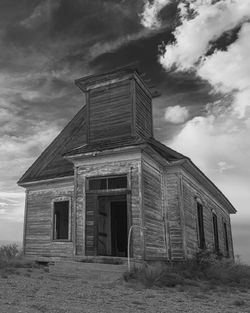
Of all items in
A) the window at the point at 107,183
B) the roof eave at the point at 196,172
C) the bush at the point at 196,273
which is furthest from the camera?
the roof eave at the point at 196,172

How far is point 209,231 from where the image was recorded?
19328 millimetres

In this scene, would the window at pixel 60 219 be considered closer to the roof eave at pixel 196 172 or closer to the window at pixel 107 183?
the window at pixel 107 183

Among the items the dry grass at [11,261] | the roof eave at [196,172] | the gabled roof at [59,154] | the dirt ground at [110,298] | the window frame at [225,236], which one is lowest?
the dirt ground at [110,298]

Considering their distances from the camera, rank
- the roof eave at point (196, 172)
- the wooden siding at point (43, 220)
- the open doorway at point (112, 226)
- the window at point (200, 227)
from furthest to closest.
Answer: the window at point (200, 227) < the wooden siding at point (43, 220) < the open doorway at point (112, 226) < the roof eave at point (196, 172)

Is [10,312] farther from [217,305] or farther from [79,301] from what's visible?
[217,305]

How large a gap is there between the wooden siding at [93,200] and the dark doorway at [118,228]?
11.5ft

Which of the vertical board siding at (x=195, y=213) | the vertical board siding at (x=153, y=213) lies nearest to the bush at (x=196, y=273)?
the vertical board siding at (x=153, y=213)

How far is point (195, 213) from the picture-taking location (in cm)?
1655

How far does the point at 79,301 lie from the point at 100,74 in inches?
397

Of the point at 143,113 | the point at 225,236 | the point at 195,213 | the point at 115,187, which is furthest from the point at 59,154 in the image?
the point at 225,236

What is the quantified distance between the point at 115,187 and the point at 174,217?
3023mm

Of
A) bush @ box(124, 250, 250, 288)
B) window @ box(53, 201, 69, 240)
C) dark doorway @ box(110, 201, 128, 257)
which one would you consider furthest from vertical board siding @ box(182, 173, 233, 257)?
window @ box(53, 201, 69, 240)

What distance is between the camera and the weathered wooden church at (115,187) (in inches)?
496

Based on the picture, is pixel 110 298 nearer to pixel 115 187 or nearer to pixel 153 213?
pixel 153 213
